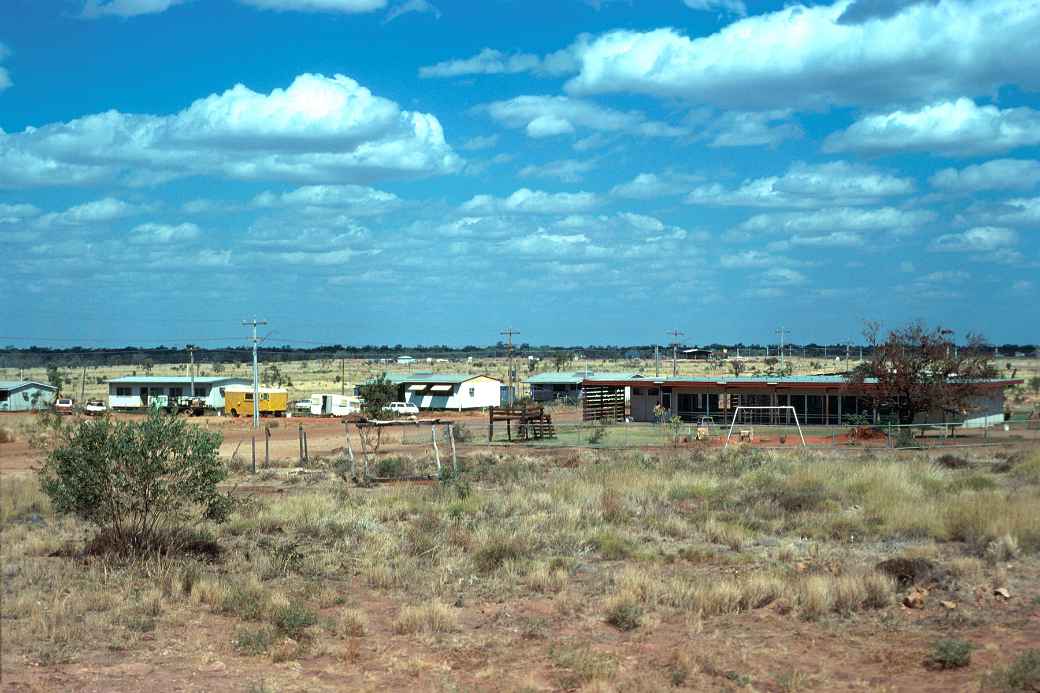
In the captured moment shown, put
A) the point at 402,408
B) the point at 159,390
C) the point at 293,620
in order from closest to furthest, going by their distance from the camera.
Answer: the point at 293,620 → the point at 402,408 → the point at 159,390

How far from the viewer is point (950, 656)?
502 inches

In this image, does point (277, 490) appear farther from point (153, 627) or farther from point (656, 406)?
point (656, 406)

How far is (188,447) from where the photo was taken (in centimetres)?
1798

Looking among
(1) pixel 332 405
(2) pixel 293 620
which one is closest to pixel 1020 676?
(2) pixel 293 620

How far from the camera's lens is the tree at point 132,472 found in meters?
17.5

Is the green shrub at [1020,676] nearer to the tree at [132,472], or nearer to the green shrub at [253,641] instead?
the green shrub at [253,641]

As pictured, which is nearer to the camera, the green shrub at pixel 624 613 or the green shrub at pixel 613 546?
the green shrub at pixel 624 613

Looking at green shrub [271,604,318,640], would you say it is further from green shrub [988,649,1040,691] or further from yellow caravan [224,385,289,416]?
yellow caravan [224,385,289,416]

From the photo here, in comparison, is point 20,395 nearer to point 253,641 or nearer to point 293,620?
point 293,620

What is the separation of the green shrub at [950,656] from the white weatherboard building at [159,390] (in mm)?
82563

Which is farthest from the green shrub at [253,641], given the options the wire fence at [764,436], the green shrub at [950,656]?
the wire fence at [764,436]

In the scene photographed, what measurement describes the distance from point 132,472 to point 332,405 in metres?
67.5

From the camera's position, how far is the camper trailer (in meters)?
84.3

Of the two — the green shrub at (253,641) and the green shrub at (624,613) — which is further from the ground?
the green shrub at (253,641)
